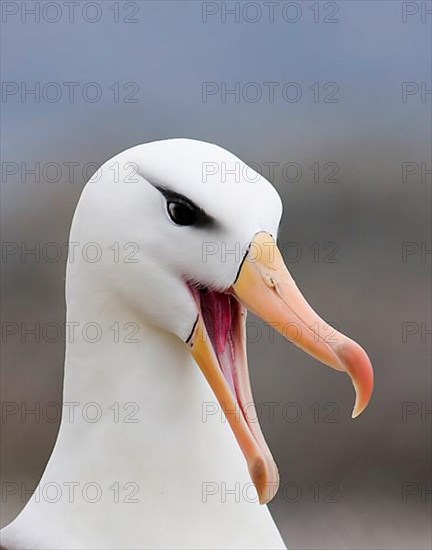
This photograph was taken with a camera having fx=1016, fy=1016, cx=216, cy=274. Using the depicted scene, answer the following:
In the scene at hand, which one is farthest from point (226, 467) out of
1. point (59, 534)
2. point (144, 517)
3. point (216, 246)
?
point (216, 246)

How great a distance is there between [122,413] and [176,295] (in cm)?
20

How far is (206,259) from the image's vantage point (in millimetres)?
1315

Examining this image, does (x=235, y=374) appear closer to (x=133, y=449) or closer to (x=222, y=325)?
(x=222, y=325)

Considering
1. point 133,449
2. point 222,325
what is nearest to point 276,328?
point 222,325

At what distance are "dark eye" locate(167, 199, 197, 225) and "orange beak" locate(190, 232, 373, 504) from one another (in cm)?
9

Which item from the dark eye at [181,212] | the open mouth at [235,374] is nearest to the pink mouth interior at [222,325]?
the open mouth at [235,374]

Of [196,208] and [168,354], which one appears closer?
[196,208]

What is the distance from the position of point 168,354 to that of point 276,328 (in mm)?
186

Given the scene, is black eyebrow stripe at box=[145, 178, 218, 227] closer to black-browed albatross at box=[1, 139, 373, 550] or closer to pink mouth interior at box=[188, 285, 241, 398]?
black-browed albatross at box=[1, 139, 373, 550]

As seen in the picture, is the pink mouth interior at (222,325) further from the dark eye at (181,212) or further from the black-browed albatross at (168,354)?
the dark eye at (181,212)

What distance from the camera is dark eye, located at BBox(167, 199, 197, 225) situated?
1.31 metres

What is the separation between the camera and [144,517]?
56.9 inches

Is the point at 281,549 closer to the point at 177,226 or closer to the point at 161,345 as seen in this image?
the point at 161,345

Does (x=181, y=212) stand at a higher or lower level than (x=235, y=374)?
higher
